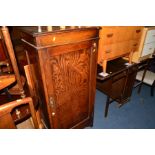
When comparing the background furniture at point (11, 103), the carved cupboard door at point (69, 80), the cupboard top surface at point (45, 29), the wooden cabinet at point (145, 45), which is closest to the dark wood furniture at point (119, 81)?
the wooden cabinet at point (145, 45)

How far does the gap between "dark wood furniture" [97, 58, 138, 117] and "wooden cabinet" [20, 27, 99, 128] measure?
0.41 meters

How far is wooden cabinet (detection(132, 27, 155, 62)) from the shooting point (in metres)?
1.98

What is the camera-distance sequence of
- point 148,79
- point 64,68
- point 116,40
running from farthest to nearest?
point 148,79 < point 116,40 < point 64,68

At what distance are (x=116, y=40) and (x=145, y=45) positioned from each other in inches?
30.4

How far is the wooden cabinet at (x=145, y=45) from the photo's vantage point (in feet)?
6.51

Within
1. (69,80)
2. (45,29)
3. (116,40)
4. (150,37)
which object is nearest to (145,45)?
(150,37)

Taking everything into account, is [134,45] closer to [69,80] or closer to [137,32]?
[137,32]

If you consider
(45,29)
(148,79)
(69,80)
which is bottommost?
(148,79)

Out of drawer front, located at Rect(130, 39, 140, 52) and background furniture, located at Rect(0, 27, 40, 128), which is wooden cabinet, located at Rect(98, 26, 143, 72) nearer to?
drawer front, located at Rect(130, 39, 140, 52)

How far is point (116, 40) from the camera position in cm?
162

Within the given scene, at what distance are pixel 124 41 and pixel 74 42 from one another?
887 mm

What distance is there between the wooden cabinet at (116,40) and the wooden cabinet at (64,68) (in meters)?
0.19

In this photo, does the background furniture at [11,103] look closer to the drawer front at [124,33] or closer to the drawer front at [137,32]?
the drawer front at [124,33]
